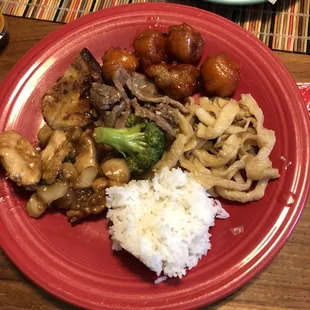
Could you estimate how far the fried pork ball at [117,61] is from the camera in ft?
8.80

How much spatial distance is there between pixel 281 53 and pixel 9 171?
1.93 m

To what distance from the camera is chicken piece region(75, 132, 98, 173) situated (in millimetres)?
2525

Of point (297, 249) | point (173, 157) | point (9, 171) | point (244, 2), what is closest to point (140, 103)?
point (173, 157)

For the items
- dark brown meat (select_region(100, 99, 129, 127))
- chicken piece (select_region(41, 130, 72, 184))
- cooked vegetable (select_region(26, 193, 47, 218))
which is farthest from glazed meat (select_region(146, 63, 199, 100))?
cooked vegetable (select_region(26, 193, 47, 218))

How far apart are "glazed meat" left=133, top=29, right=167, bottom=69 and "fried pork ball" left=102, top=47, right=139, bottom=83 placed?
0.18 ft

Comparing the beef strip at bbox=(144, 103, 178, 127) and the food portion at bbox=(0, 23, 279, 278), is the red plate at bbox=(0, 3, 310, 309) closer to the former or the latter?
the food portion at bbox=(0, 23, 279, 278)

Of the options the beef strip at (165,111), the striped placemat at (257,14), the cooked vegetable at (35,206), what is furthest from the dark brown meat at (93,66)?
the cooked vegetable at (35,206)

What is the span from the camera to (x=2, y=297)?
249 cm

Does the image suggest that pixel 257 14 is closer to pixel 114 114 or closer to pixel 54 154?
pixel 114 114

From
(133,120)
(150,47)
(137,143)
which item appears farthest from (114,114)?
(150,47)

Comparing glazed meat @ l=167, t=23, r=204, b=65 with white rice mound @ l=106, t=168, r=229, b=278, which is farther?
glazed meat @ l=167, t=23, r=204, b=65

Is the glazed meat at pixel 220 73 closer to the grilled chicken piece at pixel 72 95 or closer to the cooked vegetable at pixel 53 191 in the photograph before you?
the grilled chicken piece at pixel 72 95

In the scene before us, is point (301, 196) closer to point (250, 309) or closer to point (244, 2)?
point (250, 309)

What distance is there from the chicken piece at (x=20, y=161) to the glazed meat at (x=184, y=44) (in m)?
1.03
